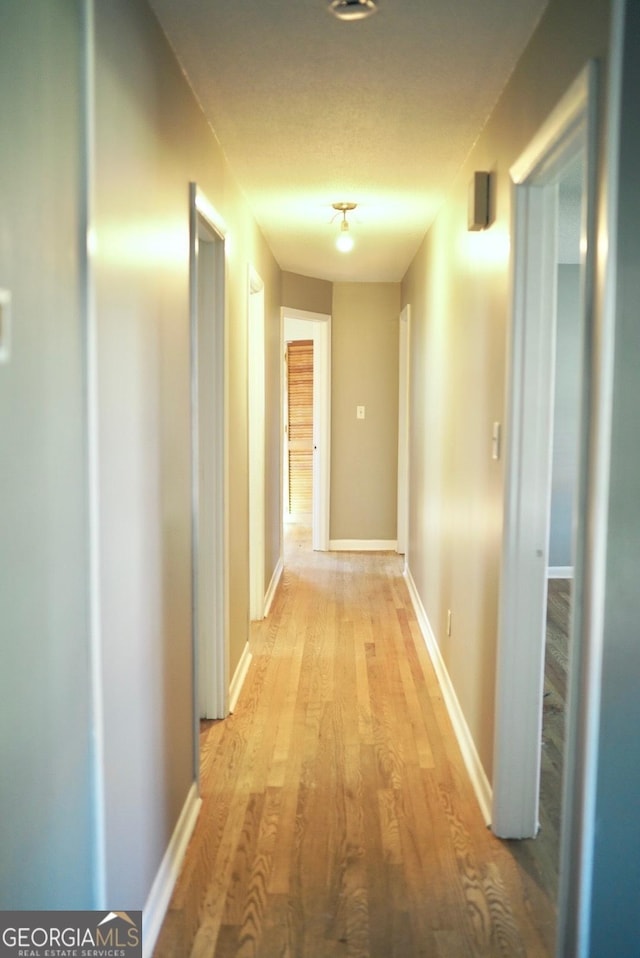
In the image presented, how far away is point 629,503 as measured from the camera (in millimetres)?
1506

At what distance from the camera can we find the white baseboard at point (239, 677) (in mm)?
3521

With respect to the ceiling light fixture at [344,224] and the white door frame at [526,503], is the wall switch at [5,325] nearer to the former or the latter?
the white door frame at [526,503]

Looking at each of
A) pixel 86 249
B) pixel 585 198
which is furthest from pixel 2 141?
pixel 585 198

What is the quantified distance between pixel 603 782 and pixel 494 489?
117 cm

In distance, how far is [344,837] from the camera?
8.18ft

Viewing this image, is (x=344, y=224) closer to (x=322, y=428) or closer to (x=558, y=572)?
(x=322, y=428)

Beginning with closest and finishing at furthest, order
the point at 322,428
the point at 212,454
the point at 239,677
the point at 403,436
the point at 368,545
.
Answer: the point at 212,454
the point at 239,677
the point at 403,436
the point at 322,428
the point at 368,545

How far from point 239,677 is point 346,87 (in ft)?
8.34

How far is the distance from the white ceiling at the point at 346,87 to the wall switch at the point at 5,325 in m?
1.20

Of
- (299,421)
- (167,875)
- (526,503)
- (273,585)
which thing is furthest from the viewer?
(299,421)

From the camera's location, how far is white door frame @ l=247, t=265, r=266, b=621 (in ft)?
15.3

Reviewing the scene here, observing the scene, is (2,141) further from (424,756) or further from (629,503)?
(424,756)

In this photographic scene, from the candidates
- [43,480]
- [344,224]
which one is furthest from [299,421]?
[43,480]

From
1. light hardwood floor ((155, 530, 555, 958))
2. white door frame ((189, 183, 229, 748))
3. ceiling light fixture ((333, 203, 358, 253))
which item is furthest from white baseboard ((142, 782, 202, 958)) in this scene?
ceiling light fixture ((333, 203, 358, 253))
